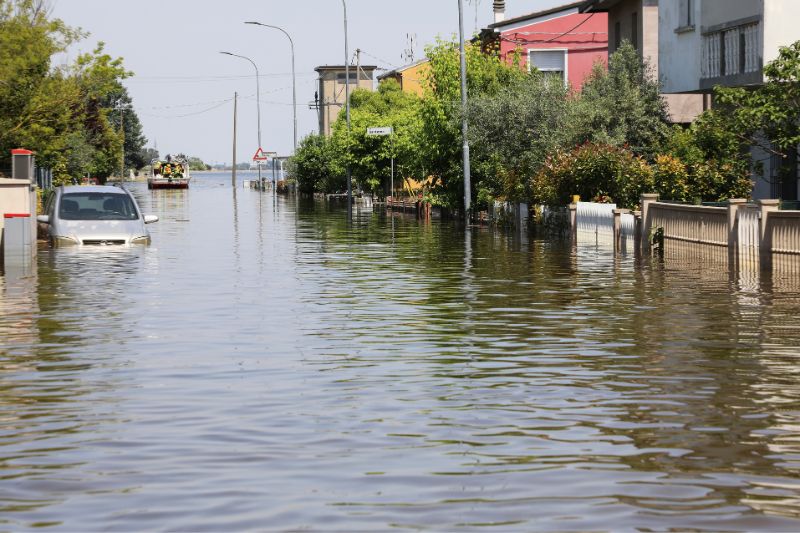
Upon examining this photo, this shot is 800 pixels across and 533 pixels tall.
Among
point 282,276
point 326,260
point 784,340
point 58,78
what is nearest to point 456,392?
point 784,340

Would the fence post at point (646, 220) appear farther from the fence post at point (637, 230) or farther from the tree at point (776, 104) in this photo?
the tree at point (776, 104)

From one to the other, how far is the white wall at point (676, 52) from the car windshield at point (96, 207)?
19537mm

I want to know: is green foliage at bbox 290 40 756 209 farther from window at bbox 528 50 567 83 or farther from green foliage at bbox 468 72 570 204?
window at bbox 528 50 567 83

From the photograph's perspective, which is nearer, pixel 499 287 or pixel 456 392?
pixel 456 392

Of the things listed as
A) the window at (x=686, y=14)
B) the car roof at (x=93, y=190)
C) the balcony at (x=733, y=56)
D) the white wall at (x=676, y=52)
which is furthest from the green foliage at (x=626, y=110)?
the car roof at (x=93, y=190)

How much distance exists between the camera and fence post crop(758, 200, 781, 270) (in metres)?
26.0

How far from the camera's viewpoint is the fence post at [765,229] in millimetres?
26047

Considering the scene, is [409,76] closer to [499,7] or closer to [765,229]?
[499,7]

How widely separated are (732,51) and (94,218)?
1932 centimetres

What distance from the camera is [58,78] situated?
150ft

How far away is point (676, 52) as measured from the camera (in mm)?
44000

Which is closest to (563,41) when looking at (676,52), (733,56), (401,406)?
(676,52)

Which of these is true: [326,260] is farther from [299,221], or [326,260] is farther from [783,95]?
[299,221]

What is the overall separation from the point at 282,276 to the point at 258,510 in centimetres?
1765
